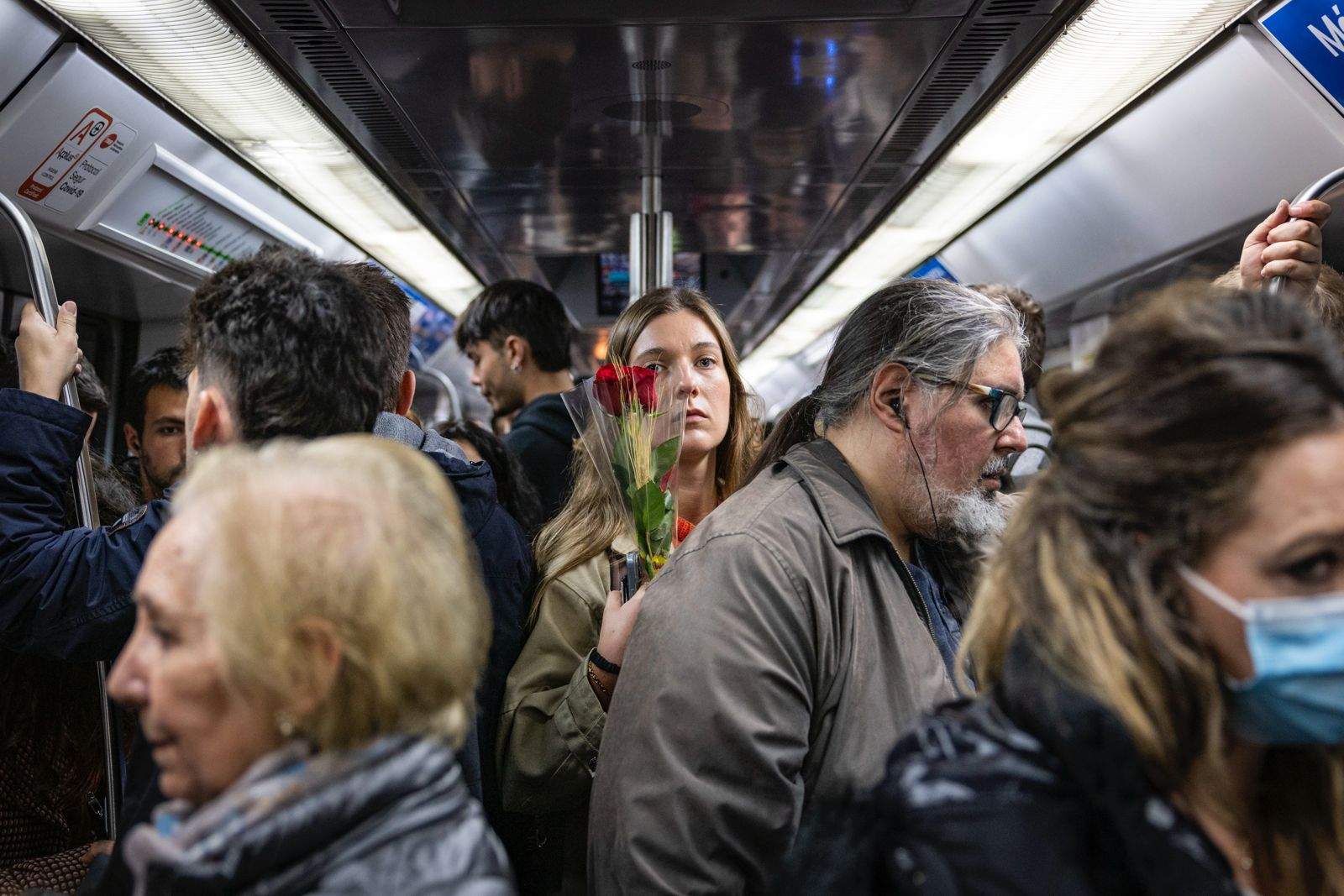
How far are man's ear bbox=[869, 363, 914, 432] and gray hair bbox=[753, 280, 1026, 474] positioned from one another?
0.05ft

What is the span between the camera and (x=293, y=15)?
269cm

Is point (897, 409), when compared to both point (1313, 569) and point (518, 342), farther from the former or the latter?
point (518, 342)

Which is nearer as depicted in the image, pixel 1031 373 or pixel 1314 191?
pixel 1314 191

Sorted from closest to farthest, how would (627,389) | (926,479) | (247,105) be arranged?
(926,479), (627,389), (247,105)

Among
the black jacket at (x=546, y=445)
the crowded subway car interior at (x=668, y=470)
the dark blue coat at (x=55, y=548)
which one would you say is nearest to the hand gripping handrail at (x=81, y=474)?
the crowded subway car interior at (x=668, y=470)

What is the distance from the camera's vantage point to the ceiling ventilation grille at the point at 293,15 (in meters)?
2.62

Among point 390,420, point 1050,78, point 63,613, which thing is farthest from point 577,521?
point 1050,78

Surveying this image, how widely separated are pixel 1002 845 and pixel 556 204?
3.75 m

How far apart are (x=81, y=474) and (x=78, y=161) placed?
139cm

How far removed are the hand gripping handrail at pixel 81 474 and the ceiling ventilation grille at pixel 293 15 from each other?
70 cm

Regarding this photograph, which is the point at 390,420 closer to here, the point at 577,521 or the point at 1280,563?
the point at 577,521

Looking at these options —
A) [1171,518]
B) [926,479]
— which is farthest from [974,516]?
[1171,518]

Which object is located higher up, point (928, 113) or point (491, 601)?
point (928, 113)

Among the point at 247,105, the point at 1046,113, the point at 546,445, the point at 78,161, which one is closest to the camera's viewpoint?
the point at 78,161
